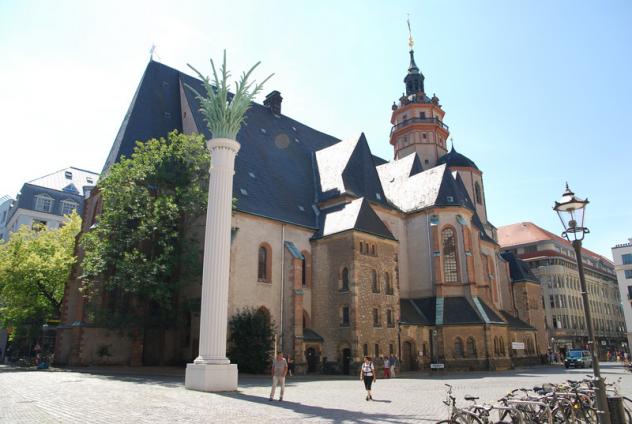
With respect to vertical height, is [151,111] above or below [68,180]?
below

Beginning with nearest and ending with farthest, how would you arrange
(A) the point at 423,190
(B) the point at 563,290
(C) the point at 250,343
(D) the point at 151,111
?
(C) the point at 250,343, (D) the point at 151,111, (A) the point at 423,190, (B) the point at 563,290

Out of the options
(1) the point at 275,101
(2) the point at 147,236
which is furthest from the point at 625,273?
(2) the point at 147,236

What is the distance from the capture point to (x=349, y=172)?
37.5 metres

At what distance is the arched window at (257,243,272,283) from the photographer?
30688 mm

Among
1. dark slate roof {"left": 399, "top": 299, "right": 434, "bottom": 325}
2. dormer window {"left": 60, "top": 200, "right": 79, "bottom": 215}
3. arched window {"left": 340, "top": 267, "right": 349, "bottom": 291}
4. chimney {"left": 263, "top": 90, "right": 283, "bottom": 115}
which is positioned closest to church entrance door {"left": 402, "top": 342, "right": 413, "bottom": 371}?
dark slate roof {"left": 399, "top": 299, "right": 434, "bottom": 325}

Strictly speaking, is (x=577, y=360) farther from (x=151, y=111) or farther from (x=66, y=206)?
(x=66, y=206)

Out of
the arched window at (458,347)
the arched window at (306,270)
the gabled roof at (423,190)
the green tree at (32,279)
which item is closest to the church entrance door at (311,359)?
the arched window at (306,270)

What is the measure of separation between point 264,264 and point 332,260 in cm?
459

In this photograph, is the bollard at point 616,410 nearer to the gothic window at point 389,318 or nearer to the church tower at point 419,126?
the gothic window at point 389,318

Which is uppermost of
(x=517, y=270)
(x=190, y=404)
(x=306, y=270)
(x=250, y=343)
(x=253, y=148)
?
(x=253, y=148)

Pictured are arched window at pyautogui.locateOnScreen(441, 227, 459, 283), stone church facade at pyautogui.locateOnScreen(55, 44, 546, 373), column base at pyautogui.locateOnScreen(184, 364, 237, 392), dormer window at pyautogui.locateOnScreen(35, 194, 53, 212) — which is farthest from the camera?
dormer window at pyautogui.locateOnScreen(35, 194, 53, 212)

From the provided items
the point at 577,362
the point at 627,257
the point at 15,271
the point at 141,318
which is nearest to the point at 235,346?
the point at 141,318

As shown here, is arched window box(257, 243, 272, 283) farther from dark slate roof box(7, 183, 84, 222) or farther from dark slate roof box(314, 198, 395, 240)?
dark slate roof box(7, 183, 84, 222)

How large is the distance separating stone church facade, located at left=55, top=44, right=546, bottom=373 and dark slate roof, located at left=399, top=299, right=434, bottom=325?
178 mm
